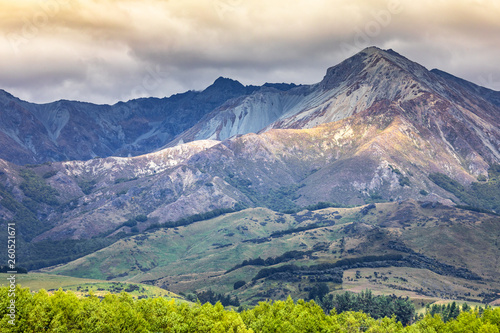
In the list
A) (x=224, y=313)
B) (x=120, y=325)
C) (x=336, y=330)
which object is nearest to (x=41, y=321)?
(x=120, y=325)

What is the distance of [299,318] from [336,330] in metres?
10.9

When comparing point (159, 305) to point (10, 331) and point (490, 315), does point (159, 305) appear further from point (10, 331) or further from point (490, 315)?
point (490, 315)

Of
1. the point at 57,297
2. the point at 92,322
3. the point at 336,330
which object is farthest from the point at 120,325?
the point at 336,330

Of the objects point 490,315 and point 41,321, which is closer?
point 41,321

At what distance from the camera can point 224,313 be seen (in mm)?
140500

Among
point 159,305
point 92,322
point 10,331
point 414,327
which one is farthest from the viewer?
point 414,327

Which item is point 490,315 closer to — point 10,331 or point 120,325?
point 120,325

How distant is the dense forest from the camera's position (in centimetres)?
11702

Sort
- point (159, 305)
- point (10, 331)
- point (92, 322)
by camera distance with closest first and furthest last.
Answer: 1. point (10, 331)
2. point (92, 322)
3. point (159, 305)

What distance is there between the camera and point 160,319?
129 metres

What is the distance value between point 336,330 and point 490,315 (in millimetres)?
47145

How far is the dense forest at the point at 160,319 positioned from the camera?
117 m

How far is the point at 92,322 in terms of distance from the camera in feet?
399

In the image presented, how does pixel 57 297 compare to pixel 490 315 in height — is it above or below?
above
